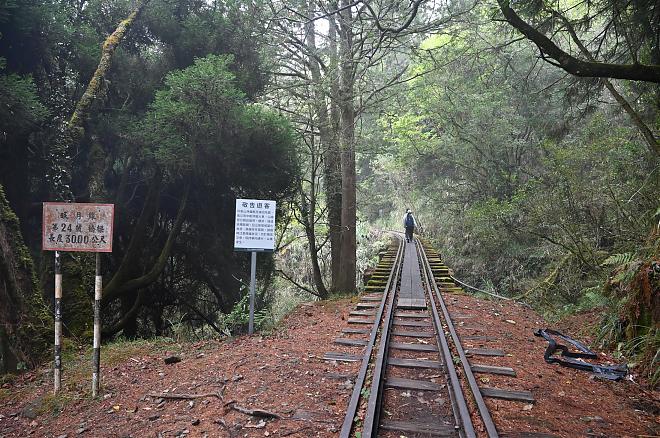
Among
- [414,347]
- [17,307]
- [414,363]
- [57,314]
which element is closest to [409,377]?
[414,363]

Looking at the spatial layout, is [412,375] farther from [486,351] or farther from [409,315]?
[409,315]

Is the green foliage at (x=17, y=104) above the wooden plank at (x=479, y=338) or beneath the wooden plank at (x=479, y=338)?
above

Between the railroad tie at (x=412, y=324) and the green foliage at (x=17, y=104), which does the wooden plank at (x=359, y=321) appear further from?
the green foliage at (x=17, y=104)

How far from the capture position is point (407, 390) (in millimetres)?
4703

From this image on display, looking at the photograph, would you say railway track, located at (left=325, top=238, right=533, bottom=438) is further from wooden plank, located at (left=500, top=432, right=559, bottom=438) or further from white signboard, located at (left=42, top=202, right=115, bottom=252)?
white signboard, located at (left=42, top=202, right=115, bottom=252)

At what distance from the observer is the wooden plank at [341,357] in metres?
5.71

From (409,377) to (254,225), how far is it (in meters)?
3.93

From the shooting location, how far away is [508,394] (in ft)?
15.0

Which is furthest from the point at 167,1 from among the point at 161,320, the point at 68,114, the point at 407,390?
the point at 407,390

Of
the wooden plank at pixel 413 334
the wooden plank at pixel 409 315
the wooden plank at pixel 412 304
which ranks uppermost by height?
the wooden plank at pixel 412 304

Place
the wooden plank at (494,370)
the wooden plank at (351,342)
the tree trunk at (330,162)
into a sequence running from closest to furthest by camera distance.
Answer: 1. the wooden plank at (494,370)
2. the wooden plank at (351,342)
3. the tree trunk at (330,162)

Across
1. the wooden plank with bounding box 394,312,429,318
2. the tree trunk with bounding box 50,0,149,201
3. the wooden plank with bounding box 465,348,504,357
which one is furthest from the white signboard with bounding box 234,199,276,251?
the tree trunk with bounding box 50,0,149,201

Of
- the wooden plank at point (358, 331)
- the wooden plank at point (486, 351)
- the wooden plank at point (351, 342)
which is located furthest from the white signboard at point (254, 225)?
the wooden plank at point (486, 351)

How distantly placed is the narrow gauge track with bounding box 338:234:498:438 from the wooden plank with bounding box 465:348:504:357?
165 millimetres
